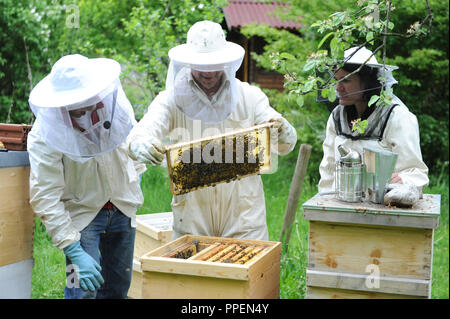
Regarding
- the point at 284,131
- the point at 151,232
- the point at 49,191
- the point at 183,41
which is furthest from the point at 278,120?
the point at 183,41

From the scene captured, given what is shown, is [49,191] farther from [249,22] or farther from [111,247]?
[249,22]

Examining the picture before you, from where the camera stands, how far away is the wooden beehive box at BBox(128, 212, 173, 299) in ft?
13.3

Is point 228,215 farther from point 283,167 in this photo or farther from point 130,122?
point 283,167

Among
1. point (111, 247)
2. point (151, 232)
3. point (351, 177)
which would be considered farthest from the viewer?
point (151, 232)

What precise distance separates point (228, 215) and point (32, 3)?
21.1 feet

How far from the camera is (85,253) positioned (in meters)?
3.07

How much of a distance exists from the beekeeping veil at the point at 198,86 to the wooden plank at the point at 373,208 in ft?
2.86

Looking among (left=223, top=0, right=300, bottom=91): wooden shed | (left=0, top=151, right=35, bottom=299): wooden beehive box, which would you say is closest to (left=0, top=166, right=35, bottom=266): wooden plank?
(left=0, top=151, right=35, bottom=299): wooden beehive box

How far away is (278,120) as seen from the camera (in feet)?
9.89

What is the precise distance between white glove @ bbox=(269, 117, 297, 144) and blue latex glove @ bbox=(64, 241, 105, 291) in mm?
1320

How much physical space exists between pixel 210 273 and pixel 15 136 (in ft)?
5.69

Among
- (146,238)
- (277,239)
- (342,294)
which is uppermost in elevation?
(342,294)

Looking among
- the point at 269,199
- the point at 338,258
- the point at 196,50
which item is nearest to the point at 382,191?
the point at 338,258

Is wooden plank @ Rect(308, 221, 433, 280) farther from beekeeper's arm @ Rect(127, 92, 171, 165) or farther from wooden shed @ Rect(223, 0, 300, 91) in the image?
Answer: wooden shed @ Rect(223, 0, 300, 91)
